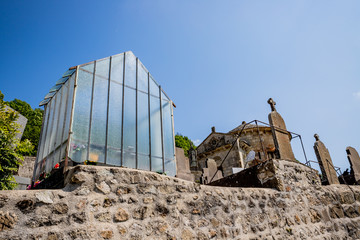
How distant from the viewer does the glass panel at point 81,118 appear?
329cm

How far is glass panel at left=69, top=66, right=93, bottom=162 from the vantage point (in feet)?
10.8

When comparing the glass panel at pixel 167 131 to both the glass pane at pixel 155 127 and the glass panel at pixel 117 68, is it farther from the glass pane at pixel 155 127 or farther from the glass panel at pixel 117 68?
the glass panel at pixel 117 68

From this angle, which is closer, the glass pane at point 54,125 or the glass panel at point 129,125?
the glass panel at point 129,125

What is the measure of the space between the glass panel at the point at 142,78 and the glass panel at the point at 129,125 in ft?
0.95

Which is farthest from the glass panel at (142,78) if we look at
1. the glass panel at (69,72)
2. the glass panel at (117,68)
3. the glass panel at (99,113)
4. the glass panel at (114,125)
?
the glass panel at (69,72)

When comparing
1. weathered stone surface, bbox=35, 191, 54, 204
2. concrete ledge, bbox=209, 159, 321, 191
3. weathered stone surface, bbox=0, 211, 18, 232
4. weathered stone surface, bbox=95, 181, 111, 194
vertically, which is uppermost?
concrete ledge, bbox=209, 159, 321, 191

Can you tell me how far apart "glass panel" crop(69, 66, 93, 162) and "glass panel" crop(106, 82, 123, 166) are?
1.17ft

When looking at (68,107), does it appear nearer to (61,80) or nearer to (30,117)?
(61,80)

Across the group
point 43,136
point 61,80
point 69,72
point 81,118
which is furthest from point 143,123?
point 43,136

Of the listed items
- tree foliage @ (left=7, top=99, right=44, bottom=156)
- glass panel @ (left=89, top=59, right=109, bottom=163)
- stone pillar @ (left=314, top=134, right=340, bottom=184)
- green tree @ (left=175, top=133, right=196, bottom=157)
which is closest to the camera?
glass panel @ (left=89, top=59, right=109, bottom=163)

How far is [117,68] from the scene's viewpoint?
14.7 feet

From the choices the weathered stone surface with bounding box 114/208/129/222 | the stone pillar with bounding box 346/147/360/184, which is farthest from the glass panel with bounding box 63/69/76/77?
the stone pillar with bounding box 346/147/360/184

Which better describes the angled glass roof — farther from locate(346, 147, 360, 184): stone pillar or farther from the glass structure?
locate(346, 147, 360, 184): stone pillar

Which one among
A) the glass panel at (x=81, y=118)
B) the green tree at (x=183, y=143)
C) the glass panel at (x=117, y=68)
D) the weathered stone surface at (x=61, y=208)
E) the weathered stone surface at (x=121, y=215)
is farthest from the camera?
the green tree at (x=183, y=143)
